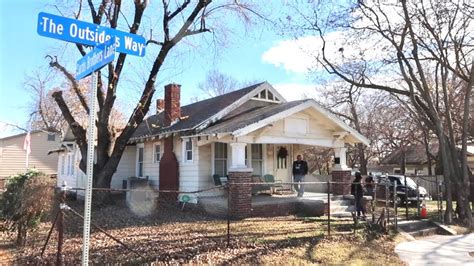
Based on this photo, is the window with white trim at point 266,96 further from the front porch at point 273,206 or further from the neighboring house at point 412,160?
the neighboring house at point 412,160

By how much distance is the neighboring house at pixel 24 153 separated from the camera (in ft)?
124

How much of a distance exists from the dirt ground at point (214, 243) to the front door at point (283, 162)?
636 cm

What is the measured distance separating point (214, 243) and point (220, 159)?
8290 millimetres

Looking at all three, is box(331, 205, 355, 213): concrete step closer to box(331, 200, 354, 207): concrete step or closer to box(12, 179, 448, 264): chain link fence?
box(12, 179, 448, 264): chain link fence

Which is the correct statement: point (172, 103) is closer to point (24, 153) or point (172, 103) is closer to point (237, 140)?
point (237, 140)

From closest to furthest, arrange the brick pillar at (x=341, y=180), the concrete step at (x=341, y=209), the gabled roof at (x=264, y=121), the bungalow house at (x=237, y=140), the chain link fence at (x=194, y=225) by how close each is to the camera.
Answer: the chain link fence at (x=194, y=225) < the gabled roof at (x=264, y=121) < the bungalow house at (x=237, y=140) < the concrete step at (x=341, y=209) < the brick pillar at (x=341, y=180)

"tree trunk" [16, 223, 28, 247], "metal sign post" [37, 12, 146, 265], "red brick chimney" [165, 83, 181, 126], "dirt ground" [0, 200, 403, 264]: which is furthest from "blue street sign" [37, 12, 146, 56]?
"red brick chimney" [165, 83, 181, 126]

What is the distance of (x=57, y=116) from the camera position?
169ft

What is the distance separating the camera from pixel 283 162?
66.6 feet

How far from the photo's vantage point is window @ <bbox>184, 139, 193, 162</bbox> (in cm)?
1731

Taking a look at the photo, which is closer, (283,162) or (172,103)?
(172,103)

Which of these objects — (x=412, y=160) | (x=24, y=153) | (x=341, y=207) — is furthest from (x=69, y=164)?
(x=412, y=160)

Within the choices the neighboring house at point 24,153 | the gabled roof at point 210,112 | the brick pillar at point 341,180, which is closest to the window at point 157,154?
the gabled roof at point 210,112

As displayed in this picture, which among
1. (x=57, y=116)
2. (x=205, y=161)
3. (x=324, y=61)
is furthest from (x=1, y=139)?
(x=324, y=61)
